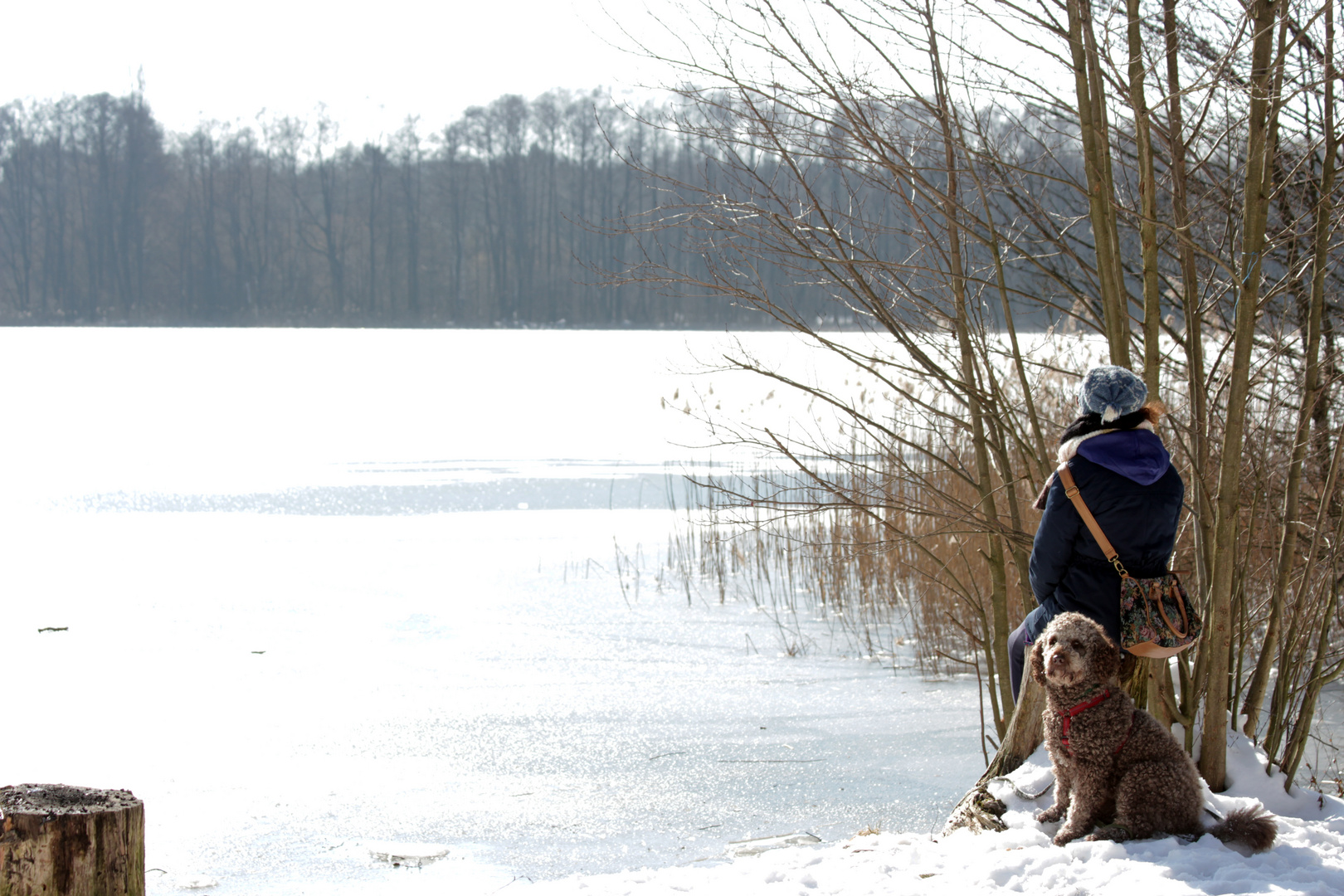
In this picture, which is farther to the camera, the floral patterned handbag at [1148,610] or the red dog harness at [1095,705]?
the floral patterned handbag at [1148,610]

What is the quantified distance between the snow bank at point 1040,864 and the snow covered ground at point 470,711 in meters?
0.01

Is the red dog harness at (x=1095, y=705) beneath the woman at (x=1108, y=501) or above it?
beneath

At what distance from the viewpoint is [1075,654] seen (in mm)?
2725

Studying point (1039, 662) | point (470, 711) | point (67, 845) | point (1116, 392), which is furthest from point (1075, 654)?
point (470, 711)

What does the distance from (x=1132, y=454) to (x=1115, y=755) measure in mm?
745

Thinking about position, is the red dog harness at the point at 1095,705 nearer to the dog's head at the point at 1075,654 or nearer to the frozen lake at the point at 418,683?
the dog's head at the point at 1075,654

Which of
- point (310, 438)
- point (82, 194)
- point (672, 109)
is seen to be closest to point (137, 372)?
point (310, 438)

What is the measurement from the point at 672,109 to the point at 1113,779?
8.48ft

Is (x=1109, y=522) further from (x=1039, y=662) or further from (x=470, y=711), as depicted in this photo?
(x=470, y=711)

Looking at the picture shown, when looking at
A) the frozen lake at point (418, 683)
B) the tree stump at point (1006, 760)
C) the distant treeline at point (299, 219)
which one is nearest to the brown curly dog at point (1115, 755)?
the tree stump at point (1006, 760)

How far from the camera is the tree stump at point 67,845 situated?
91.4 inches

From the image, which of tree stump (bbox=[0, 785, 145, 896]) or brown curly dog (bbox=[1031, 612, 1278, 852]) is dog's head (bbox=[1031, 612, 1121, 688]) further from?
tree stump (bbox=[0, 785, 145, 896])

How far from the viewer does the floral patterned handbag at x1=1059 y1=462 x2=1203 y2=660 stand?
289cm

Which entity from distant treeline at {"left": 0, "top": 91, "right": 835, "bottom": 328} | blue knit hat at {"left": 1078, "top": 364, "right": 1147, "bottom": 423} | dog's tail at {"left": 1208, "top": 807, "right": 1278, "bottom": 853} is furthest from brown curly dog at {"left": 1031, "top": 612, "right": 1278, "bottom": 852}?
distant treeline at {"left": 0, "top": 91, "right": 835, "bottom": 328}
